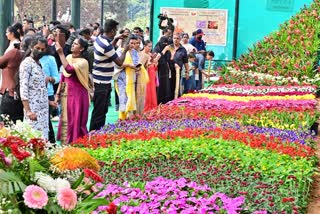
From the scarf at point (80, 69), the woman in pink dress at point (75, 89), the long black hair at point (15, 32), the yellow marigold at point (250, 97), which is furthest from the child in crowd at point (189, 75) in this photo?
the long black hair at point (15, 32)

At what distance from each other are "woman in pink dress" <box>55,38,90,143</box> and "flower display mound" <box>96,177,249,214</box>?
361 cm

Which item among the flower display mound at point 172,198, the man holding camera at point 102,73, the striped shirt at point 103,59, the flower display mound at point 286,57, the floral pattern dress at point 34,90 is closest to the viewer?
the flower display mound at point 172,198

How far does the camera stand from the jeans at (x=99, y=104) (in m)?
9.84

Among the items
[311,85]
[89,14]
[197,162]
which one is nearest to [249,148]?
[197,162]

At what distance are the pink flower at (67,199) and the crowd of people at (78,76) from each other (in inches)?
171

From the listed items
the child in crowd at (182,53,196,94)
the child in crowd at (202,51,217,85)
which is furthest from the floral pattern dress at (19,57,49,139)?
the child in crowd at (202,51,217,85)

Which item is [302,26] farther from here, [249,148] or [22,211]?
[22,211]

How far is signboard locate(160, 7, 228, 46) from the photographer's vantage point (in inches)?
774

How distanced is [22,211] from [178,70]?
10543 millimetres

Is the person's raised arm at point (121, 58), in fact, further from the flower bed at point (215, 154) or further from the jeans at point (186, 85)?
the jeans at point (186, 85)

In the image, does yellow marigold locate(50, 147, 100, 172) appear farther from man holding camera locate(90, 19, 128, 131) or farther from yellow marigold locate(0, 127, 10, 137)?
man holding camera locate(90, 19, 128, 131)

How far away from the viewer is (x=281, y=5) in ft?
64.1

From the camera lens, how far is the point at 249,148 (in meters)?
7.48

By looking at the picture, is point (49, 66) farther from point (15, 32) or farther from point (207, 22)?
point (207, 22)
